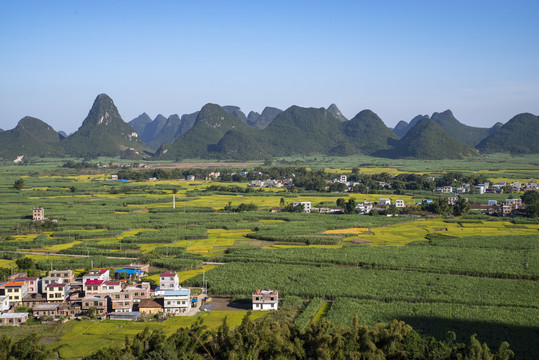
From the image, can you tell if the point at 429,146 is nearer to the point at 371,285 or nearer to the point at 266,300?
the point at 371,285

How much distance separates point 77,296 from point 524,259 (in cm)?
2337

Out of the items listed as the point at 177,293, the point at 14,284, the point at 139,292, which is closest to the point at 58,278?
the point at 14,284

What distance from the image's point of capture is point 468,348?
1612 centimetres

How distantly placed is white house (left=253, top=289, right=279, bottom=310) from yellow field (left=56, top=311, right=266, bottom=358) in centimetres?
47

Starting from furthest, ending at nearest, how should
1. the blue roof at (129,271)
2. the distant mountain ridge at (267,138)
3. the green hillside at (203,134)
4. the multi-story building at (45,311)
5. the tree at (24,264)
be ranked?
1. the green hillside at (203,134)
2. the distant mountain ridge at (267,138)
3. the tree at (24,264)
4. the blue roof at (129,271)
5. the multi-story building at (45,311)

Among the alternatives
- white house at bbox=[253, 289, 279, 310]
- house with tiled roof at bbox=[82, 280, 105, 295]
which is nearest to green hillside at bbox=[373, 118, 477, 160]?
white house at bbox=[253, 289, 279, 310]

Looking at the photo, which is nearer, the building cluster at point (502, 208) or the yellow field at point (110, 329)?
the yellow field at point (110, 329)

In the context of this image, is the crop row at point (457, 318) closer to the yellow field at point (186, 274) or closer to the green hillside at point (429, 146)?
the yellow field at point (186, 274)

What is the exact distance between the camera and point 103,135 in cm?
13800

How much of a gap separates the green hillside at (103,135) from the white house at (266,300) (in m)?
114

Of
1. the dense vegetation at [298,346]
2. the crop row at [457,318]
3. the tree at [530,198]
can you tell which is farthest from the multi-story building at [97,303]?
the tree at [530,198]

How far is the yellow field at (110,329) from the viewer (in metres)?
18.5

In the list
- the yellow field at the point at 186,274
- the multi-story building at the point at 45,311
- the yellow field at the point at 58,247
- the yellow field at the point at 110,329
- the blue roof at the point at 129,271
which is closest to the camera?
the yellow field at the point at 110,329

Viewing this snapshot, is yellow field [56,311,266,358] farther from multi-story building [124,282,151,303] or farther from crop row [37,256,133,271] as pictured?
crop row [37,256,133,271]
